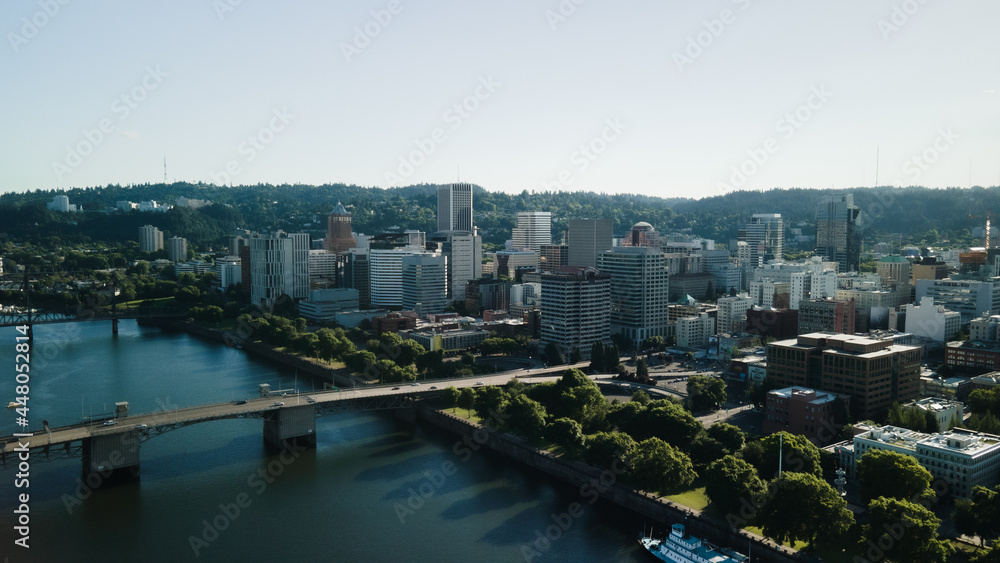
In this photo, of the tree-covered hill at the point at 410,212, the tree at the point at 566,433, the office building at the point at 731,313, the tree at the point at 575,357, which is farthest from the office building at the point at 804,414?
the tree-covered hill at the point at 410,212

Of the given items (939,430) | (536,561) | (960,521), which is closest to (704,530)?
(536,561)

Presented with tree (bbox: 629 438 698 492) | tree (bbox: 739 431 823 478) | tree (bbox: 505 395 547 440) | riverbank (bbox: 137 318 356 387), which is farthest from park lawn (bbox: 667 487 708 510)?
riverbank (bbox: 137 318 356 387)

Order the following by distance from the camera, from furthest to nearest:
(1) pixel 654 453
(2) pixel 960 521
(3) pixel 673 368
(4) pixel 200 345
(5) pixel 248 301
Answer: (5) pixel 248 301, (4) pixel 200 345, (3) pixel 673 368, (1) pixel 654 453, (2) pixel 960 521

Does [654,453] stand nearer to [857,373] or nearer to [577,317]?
[857,373]

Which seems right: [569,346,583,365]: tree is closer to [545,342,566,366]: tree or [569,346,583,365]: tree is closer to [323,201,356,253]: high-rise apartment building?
[545,342,566,366]: tree

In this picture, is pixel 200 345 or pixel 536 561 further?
pixel 200 345

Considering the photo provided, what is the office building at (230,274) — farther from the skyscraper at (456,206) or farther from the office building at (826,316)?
the office building at (826,316)
